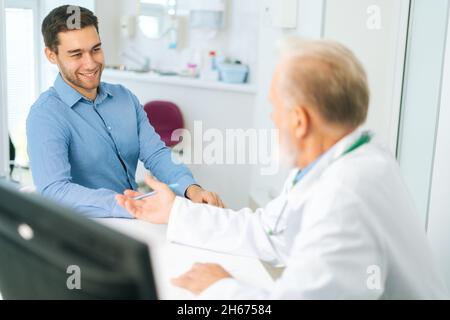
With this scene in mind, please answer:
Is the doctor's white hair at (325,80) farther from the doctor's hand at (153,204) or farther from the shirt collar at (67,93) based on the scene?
the shirt collar at (67,93)

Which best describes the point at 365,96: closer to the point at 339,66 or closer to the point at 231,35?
the point at 339,66

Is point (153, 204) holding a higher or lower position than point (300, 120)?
lower

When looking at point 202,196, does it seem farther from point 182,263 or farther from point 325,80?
point 325,80

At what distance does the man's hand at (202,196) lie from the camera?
1.74 m

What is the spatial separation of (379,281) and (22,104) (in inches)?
131

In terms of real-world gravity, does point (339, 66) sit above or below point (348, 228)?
above

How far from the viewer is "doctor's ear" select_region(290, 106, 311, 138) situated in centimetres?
109

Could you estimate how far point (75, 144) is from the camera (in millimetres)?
1834

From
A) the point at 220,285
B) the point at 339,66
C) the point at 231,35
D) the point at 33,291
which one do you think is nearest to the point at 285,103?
the point at 339,66

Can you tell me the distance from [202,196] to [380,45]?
4.18 ft

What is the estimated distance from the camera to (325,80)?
3.50 feet

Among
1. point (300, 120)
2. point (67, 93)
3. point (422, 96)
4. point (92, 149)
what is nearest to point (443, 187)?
point (422, 96)

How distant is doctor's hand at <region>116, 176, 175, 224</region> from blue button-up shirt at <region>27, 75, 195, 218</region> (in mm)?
62


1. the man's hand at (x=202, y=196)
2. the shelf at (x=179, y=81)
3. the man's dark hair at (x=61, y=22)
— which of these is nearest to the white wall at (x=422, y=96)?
the man's hand at (x=202, y=196)
